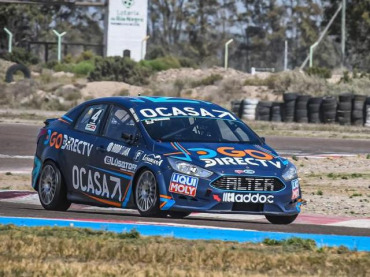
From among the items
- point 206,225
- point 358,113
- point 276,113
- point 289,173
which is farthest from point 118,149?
point 276,113

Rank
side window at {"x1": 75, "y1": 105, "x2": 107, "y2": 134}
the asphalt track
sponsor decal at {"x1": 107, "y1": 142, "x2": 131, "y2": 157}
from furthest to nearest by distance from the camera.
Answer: side window at {"x1": 75, "y1": 105, "x2": 107, "y2": 134} → sponsor decal at {"x1": 107, "y1": 142, "x2": 131, "y2": 157} → the asphalt track

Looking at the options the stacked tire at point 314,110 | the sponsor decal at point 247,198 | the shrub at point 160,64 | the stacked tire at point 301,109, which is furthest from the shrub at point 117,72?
the sponsor decal at point 247,198

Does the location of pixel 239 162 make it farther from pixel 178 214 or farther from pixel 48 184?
pixel 48 184

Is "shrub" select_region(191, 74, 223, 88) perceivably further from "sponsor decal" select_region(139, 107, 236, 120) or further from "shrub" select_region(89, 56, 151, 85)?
"sponsor decal" select_region(139, 107, 236, 120)

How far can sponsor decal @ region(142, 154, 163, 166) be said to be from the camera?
1177 centimetres

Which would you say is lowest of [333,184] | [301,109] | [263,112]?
[263,112]

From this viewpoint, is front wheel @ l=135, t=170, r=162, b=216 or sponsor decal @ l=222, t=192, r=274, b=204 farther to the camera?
front wheel @ l=135, t=170, r=162, b=216

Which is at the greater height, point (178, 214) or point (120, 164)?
point (120, 164)

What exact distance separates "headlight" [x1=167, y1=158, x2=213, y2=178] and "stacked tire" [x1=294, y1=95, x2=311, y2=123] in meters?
25.3

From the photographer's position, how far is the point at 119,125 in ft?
42.1

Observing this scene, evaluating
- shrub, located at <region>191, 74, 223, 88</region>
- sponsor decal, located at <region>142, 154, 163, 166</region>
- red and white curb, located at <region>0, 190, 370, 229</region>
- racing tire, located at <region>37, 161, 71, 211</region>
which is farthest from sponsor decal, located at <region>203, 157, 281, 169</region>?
shrub, located at <region>191, 74, 223, 88</region>

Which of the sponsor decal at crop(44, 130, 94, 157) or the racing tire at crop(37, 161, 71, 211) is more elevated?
the sponsor decal at crop(44, 130, 94, 157)

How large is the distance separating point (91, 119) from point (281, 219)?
8.51 feet

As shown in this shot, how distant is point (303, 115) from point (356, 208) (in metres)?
22.6
